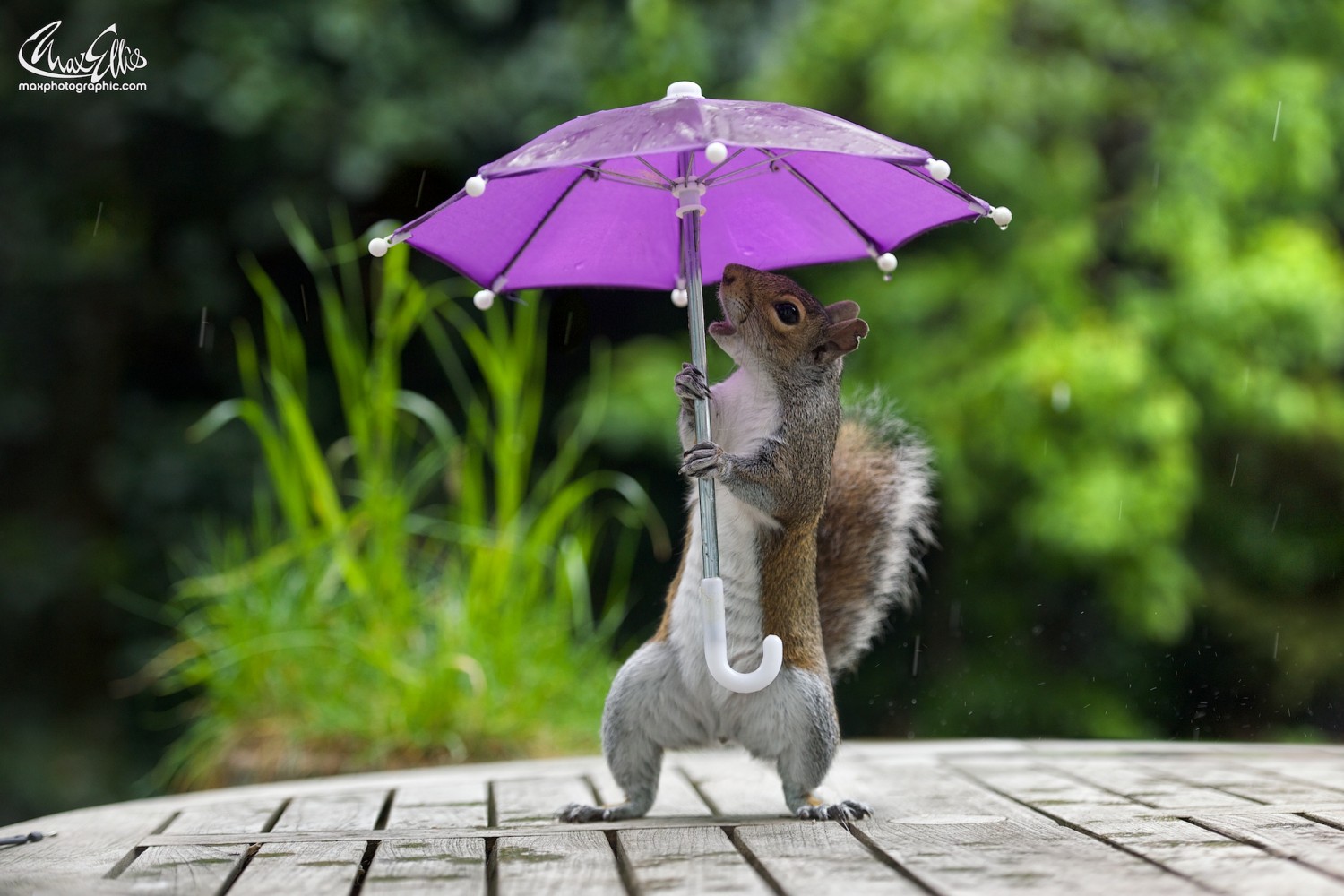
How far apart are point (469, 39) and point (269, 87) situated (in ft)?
2.98

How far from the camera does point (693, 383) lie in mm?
2039

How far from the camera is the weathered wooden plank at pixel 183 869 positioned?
1699 mm

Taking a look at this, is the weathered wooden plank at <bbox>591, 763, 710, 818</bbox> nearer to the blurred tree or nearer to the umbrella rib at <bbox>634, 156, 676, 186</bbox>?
the umbrella rib at <bbox>634, 156, 676, 186</bbox>

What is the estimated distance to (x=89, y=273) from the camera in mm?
5672

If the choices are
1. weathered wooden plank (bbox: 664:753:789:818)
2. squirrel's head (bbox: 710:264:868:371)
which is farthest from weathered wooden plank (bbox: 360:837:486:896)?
squirrel's head (bbox: 710:264:868:371)

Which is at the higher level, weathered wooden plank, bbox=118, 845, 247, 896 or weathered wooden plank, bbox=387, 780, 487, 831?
Answer: weathered wooden plank, bbox=118, 845, 247, 896

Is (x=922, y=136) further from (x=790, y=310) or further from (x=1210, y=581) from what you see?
(x=790, y=310)

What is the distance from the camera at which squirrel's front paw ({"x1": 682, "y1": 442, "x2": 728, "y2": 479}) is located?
194 cm

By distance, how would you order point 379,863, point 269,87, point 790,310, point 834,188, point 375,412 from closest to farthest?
1. point 379,863
2. point 790,310
3. point 834,188
4. point 375,412
5. point 269,87

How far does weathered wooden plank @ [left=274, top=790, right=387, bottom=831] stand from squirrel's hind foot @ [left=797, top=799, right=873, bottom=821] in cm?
69

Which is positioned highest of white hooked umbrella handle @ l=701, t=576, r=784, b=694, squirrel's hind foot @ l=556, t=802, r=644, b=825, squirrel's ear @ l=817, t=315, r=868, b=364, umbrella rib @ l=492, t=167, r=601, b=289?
umbrella rib @ l=492, t=167, r=601, b=289

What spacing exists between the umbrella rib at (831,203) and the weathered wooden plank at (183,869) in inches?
52.6

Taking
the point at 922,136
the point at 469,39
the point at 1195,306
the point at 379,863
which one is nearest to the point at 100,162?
the point at 469,39

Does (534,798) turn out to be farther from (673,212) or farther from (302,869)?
(673,212)
